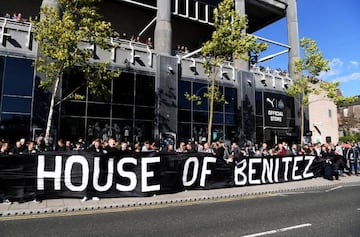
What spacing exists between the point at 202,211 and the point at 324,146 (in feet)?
36.1

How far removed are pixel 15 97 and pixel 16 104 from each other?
0.41 meters

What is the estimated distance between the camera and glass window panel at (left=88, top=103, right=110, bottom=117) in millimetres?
18736

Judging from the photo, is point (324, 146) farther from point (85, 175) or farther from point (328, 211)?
point (85, 175)

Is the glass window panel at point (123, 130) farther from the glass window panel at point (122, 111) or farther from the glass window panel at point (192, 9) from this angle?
the glass window panel at point (192, 9)

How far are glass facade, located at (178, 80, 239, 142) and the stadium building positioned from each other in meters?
0.08

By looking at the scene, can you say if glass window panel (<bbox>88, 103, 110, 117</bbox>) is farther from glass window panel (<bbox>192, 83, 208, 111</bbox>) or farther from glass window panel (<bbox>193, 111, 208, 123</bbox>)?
glass window panel (<bbox>192, 83, 208, 111</bbox>)

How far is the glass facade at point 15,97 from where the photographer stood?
1598cm

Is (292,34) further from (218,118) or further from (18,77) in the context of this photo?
(18,77)

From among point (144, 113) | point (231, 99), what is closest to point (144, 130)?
point (144, 113)

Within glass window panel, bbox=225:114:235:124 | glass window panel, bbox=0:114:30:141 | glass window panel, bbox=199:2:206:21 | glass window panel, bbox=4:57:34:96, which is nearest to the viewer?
glass window panel, bbox=0:114:30:141

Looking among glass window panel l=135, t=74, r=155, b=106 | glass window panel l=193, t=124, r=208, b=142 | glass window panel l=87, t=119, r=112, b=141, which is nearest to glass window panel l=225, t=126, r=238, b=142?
glass window panel l=193, t=124, r=208, b=142

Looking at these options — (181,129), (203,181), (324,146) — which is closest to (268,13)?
(181,129)

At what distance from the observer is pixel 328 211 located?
7191mm

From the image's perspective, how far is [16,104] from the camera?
16391 mm
